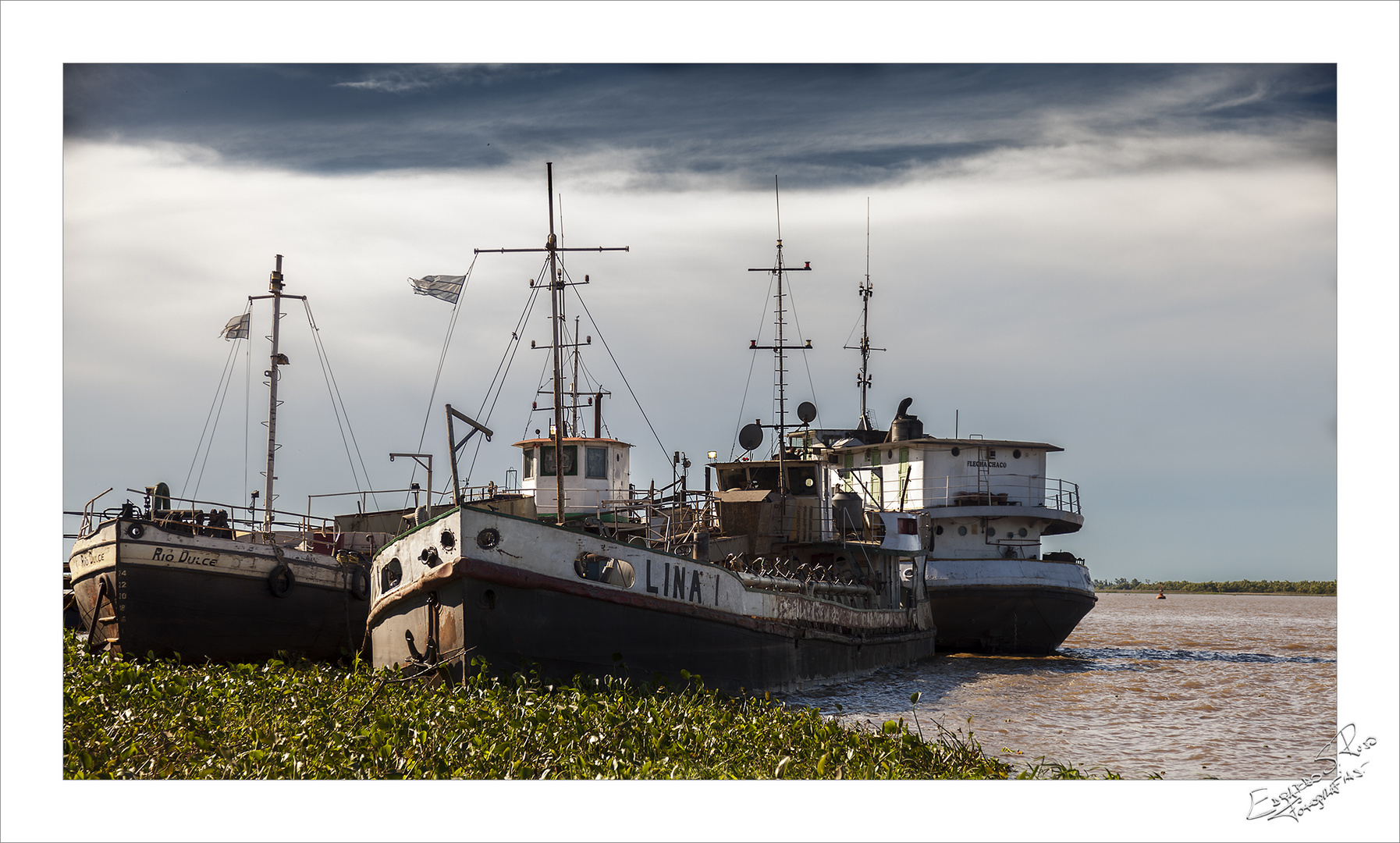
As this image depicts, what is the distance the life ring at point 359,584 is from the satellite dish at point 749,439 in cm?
1019

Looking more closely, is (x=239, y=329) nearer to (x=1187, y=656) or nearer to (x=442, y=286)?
(x=442, y=286)

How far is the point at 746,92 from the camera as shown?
9922 millimetres

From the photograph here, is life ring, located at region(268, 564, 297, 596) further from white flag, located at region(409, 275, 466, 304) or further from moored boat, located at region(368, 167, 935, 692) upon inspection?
white flag, located at region(409, 275, 466, 304)

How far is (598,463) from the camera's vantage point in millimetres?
29516

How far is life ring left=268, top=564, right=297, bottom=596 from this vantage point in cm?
1828

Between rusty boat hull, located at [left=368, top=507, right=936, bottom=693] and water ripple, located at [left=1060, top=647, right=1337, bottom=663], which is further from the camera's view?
water ripple, located at [left=1060, top=647, right=1337, bottom=663]

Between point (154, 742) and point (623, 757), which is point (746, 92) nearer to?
point (623, 757)

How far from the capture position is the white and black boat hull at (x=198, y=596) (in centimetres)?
1678

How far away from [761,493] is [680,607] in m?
8.09

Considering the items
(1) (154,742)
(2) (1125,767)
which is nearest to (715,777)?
(1) (154,742)

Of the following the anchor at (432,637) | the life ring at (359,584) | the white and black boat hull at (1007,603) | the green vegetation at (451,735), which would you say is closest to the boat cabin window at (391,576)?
the anchor at (432,637)

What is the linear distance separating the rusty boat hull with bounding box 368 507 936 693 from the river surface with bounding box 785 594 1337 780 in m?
2.34

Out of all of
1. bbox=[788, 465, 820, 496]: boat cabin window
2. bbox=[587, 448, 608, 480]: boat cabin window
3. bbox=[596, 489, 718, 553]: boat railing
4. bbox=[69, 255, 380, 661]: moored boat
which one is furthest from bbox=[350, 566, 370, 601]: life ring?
bbox=[788, 465, 820, 496]: boat cabin window

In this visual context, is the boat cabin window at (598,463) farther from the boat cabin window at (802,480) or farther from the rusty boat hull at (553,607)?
the rusty boat hull at (553,607)
